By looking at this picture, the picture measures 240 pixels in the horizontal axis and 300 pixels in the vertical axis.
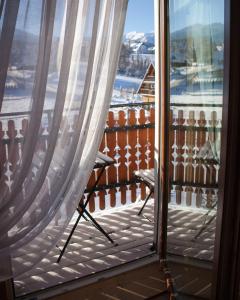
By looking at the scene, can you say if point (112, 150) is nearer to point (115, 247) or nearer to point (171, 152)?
point (115, 247)

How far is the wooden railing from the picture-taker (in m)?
1.34

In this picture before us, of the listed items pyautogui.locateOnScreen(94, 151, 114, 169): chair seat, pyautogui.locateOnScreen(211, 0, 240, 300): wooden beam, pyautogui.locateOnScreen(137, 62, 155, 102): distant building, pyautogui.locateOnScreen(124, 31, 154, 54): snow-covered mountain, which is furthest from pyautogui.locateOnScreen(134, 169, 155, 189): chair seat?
pyautogui.locateOnScreen(211, 0, 240, 300): wooden beam

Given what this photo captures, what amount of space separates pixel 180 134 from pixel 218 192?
0.67 metres

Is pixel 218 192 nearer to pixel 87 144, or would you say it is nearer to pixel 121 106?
pixel 87 144

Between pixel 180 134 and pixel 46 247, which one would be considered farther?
pixel 180 134

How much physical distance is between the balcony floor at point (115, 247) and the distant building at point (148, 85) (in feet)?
3.13

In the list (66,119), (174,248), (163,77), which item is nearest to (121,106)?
(163,77)

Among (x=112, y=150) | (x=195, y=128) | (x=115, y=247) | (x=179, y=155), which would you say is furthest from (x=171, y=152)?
(x=112, y=150)

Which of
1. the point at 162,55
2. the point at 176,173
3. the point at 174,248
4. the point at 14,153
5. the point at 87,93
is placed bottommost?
the point at 174,248

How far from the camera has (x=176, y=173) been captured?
204 cm

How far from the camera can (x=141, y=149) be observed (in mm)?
3393

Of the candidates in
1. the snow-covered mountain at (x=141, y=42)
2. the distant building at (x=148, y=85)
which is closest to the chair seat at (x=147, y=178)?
the distant building at (x=148, y=85)

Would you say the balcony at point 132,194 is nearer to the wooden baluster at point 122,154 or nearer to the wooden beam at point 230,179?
the wooden baluster at point 122,154

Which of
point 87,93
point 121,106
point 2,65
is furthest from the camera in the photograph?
point 121,106
